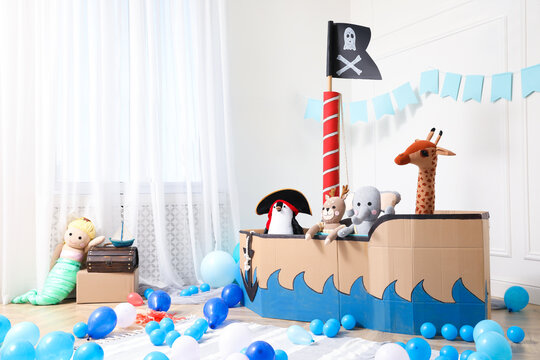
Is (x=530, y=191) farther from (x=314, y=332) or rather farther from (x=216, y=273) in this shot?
(x=216, y=273)

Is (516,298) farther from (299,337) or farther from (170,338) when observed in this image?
(170,338)

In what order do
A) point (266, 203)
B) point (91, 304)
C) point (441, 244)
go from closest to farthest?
point (441, 244) < point (266, 203) < point (91, 304)

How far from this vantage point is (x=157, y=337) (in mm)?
1888

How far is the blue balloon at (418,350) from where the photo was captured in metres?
1.59

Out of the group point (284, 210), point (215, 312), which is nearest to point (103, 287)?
point (215, 312)

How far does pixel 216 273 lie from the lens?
2961 millimetres

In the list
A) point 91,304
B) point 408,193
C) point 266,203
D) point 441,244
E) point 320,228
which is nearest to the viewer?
point 441,244

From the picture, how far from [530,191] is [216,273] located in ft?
6.49

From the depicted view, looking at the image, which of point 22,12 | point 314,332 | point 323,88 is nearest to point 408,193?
point 323,88

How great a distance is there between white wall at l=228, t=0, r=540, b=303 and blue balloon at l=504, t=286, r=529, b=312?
0.32 m

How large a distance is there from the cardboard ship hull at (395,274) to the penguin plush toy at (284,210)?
0.54 feet

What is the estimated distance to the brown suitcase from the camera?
2.80 metres

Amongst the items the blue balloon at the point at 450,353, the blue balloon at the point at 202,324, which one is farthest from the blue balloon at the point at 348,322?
the blue balloon at the point at 202,324

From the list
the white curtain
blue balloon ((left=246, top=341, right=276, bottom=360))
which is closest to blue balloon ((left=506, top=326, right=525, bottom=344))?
blue balloon ((left=246, top=341, right=276, bottom=360))
